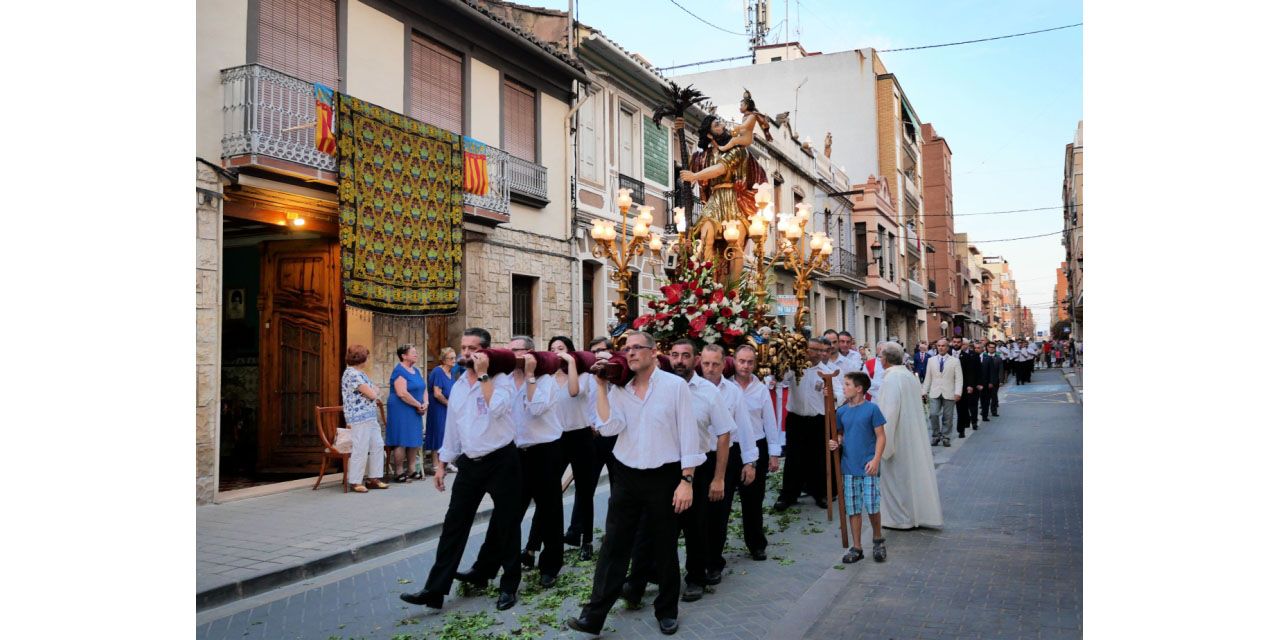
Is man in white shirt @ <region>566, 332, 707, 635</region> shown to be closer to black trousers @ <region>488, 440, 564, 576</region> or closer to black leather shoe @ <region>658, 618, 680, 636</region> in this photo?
black leather shoe @ <region>658, 618, 680, 636</region>

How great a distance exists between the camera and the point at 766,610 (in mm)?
5777

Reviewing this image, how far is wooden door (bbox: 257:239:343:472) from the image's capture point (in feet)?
42.7

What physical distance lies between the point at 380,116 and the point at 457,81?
8.73ft

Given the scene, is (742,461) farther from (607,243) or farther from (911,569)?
(607,243)

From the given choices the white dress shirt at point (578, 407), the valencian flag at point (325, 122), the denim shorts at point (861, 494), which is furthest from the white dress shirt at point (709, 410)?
the valencian flag at point (325, 122)

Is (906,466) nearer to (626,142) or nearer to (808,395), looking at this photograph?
(808,395)

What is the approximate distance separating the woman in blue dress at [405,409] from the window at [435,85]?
4091mm

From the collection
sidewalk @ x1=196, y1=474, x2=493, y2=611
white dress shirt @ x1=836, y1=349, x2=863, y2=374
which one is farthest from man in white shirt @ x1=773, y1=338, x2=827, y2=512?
sidewalk @ x1=196, y1=474, x2=493, y2=611

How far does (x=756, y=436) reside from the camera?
7.65 m

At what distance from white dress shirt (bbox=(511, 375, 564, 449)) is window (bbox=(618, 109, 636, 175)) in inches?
514

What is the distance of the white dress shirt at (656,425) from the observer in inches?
210

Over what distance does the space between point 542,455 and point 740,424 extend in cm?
157

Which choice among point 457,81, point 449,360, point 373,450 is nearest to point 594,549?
point 373,450

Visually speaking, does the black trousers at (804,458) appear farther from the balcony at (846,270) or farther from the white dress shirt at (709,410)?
the balcony at (846,270)
